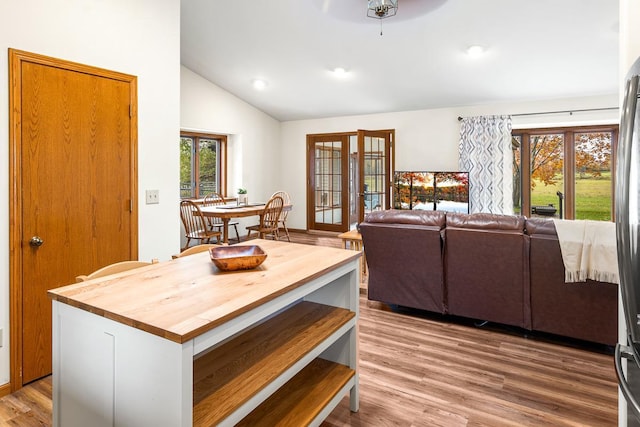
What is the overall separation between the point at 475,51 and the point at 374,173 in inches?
102

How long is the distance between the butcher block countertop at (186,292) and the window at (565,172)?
5351 mm

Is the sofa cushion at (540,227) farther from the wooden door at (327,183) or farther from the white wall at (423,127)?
the wooden door at (327,183)

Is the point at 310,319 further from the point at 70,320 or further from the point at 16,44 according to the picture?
the point at 16,44

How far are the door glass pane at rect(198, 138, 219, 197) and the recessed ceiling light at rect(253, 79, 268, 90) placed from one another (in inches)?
52.0

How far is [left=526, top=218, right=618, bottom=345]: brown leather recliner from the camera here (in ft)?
8.37

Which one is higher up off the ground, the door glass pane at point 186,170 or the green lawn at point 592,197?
the door glass pane at point 186,170

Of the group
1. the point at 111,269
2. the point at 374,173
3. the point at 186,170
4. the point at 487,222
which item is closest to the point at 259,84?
the point at 186,170

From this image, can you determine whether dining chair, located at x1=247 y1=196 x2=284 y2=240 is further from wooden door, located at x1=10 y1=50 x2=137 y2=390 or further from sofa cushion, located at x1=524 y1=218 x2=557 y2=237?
sofa cushion, located at x1=524 y1=218 x2=557 y2=237

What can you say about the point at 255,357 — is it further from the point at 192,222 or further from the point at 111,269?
A: the point at 192,222

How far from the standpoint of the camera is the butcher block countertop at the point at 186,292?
3.71 feet

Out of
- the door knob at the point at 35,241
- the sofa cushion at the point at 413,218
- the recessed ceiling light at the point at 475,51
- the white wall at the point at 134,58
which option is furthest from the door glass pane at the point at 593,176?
the door knob at the point at 35,241

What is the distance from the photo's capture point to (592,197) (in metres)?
5.88

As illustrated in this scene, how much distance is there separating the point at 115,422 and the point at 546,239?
262 centimetres

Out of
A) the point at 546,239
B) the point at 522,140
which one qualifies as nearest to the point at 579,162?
the point at 522,140
